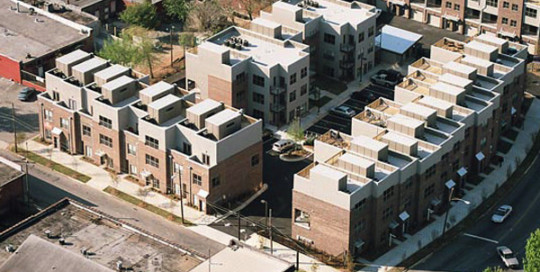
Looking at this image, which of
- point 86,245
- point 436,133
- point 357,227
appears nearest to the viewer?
point 86,245

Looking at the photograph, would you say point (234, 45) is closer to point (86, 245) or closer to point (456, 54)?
point (456, 54)

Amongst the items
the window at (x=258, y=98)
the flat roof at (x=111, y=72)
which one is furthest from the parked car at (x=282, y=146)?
the flat roof at (x=111, y=72)

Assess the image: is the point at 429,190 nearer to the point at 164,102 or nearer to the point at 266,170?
the point at 266,170

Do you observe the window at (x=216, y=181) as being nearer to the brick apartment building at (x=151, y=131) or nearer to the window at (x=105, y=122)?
the brick apartment building at (x=151, y=131)

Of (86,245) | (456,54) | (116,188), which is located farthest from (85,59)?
(456,54)

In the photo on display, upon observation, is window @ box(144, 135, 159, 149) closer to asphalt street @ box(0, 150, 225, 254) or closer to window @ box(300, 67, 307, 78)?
asphalt street @ box(0, 150, 225, 254)

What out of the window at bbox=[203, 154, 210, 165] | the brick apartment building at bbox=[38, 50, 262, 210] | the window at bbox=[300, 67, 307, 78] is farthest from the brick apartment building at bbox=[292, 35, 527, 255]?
the window at bbox=[300, 67, 307, 78]
